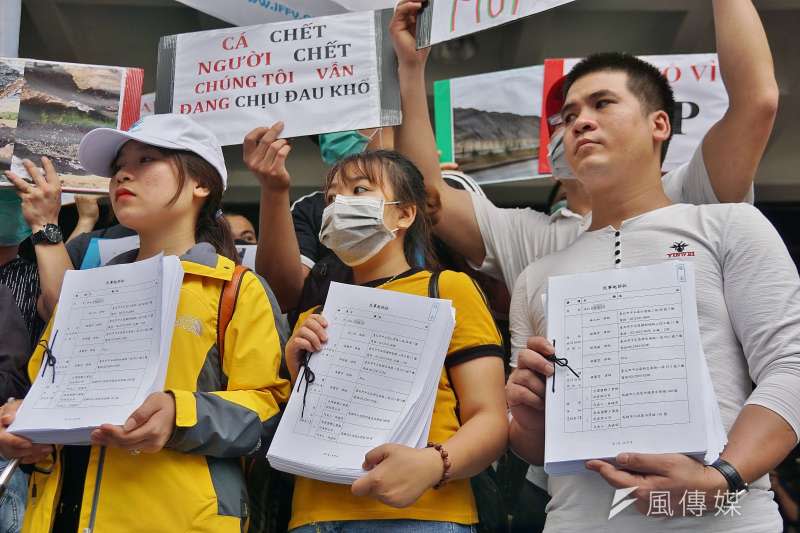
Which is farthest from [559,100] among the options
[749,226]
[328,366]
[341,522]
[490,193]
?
[490,193]

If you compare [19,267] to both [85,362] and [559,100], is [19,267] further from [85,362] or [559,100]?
[559,100]

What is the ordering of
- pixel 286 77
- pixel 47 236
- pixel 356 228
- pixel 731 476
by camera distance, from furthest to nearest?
pixel 286 77
pixel 47 236
pixel 356 228
pixel 731 476

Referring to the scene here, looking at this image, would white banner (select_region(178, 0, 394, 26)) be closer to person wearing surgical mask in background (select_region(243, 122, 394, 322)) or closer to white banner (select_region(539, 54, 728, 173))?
person wearing surgical mask in background (select_region(243, 122, 394, 322))

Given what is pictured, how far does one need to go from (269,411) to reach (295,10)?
1622 millimetres

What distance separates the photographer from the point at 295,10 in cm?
320

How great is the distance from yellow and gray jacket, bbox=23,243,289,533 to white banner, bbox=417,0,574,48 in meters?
0.96

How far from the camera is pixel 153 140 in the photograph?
2.45 meters

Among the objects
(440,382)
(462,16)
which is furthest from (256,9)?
(440,382)

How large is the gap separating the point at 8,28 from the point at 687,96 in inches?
98.3

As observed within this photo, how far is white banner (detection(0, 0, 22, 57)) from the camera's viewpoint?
3258mm

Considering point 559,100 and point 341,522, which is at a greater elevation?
point 559,100

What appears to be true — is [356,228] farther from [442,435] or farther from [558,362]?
[558,362]

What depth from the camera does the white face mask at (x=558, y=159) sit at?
2.56m

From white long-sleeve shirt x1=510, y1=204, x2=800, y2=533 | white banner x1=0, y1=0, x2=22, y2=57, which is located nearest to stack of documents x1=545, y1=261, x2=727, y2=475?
white long-sleeve shirt x1=510, y1=204, x2=800, y2=533
